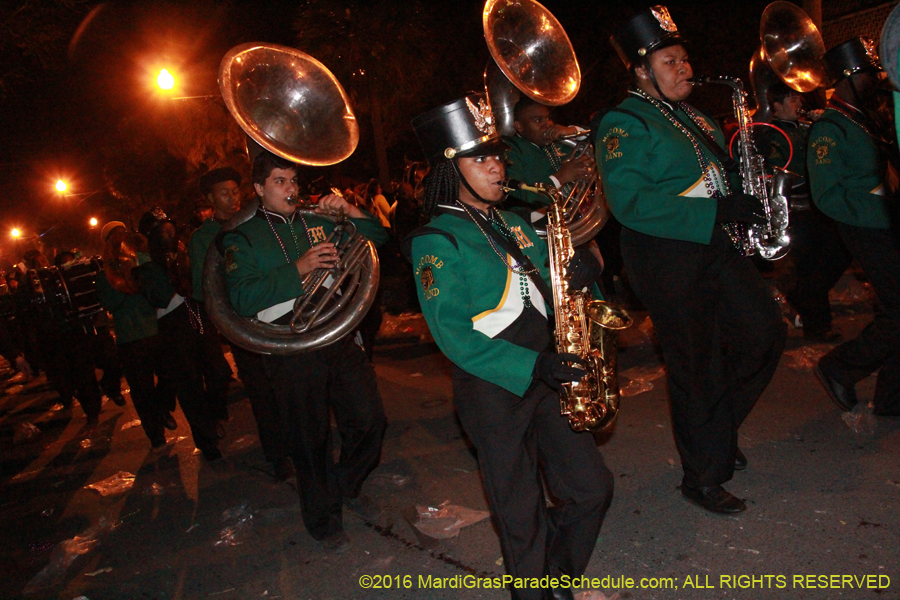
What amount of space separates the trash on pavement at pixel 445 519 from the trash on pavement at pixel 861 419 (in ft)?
7.50

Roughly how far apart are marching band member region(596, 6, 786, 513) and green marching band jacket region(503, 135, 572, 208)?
1448 millimetres

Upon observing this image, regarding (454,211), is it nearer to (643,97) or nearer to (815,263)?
(643,97)

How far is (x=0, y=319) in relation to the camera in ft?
36.3

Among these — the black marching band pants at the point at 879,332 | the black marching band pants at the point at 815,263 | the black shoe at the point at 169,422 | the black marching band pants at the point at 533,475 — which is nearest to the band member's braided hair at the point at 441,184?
the black marching band pants at the point at 533,475

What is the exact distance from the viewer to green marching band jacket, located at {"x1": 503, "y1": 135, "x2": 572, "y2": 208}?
5.14m

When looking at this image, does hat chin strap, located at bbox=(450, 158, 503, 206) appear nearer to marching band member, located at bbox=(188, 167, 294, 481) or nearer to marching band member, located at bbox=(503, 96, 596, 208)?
marching band member, located at bbox=(503, 96, 596, 208)

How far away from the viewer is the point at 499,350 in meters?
2.65

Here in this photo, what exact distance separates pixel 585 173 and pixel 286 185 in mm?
2183

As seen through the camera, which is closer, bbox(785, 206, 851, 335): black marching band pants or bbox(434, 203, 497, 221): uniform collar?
bbox(434, 203, 497, 221): uniform collar

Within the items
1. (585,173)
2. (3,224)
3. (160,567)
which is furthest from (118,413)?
(3,224)

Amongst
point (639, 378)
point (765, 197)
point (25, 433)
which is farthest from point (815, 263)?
point (25, 433)

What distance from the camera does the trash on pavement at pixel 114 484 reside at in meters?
5.63

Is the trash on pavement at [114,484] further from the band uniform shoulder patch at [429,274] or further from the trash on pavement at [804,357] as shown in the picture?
the trash on pavement at [804,357]

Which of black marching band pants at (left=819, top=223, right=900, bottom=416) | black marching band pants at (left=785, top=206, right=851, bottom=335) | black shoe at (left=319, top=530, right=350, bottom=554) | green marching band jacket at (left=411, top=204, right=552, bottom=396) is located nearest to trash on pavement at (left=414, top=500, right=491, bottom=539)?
black shoe at (left=319, top=530, right=350, bottom=554)
